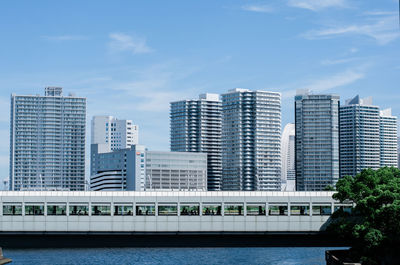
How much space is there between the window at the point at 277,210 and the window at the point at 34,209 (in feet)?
96.9

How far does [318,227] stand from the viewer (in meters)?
83.8

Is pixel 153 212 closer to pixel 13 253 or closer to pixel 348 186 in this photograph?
pixel 13 253

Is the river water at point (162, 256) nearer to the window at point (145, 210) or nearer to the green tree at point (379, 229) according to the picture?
the window at point (145, 210)

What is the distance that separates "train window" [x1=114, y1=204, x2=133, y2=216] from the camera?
277ft

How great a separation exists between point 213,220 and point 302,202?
38.9 ft

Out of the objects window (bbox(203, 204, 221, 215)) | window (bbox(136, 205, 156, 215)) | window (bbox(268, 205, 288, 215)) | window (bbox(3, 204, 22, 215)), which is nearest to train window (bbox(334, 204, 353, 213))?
window (bbox(268, 205, 288, 215))

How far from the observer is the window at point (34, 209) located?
8381 centimetres

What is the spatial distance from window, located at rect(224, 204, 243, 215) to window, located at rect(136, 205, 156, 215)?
9.39 meters

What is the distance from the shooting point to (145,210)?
3327 inches

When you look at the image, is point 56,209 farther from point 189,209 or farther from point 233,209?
point 233,209

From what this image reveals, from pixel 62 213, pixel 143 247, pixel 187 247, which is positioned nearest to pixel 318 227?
pixel 187 247

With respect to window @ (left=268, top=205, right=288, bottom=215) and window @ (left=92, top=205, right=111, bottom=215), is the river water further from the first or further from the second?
window @ (left=268, top=205, right=288, bottom=215)

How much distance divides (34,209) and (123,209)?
11.4 meters

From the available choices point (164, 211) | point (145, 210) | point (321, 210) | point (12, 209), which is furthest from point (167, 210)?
point (321, 210)
